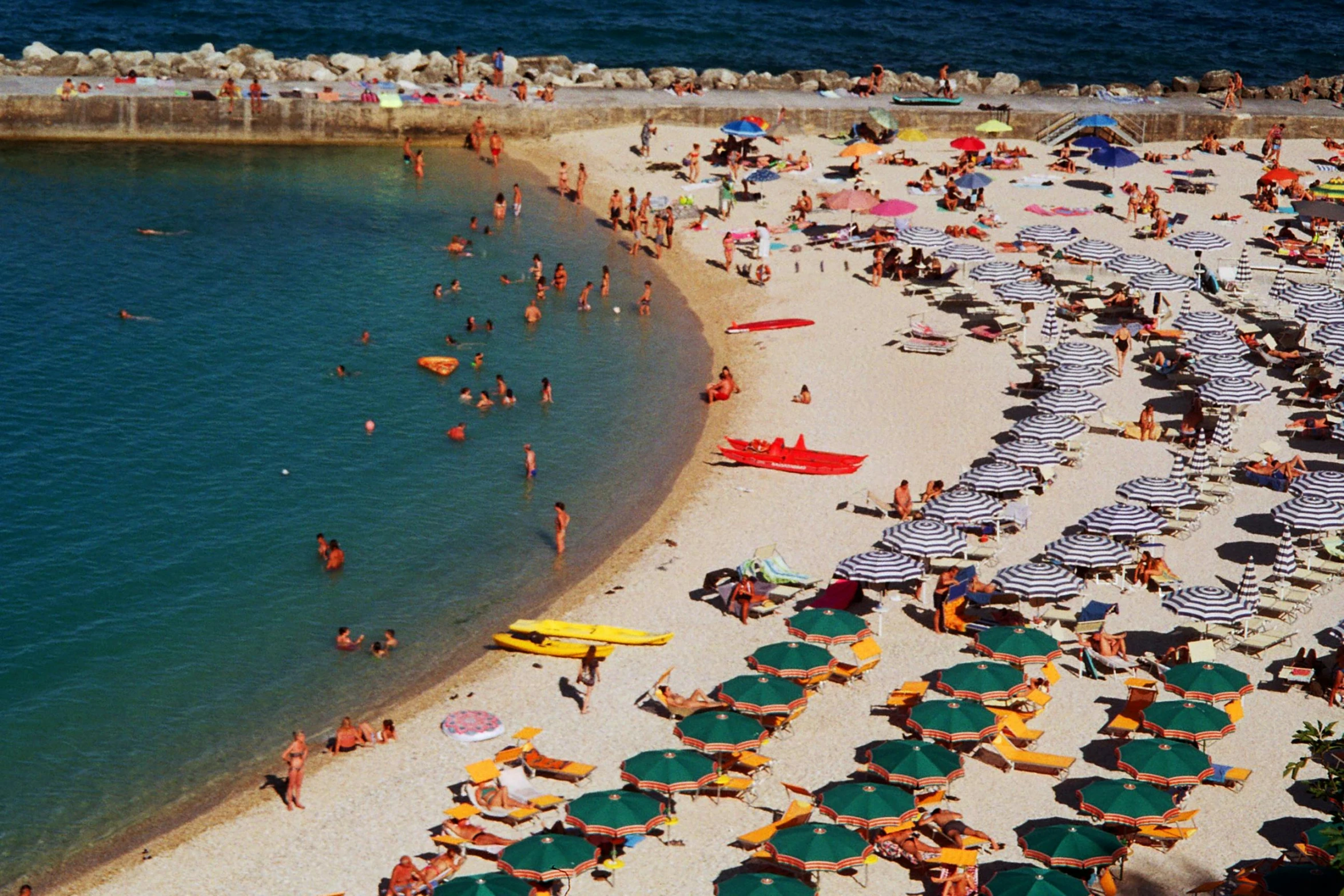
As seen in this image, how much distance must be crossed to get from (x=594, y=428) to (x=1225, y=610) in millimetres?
17648

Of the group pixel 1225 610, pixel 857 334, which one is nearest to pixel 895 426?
pixel 857 334

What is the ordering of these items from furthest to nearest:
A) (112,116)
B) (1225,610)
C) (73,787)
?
(112,116) → (1225,610) → (73,787)

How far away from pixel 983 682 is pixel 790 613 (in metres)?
5.30

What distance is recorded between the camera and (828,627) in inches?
1199

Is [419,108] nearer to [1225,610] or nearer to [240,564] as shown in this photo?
[240,564]

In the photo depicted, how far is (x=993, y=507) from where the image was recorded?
1375 inches

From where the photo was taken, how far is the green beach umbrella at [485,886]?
909 inches

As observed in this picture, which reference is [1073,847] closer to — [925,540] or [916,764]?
[916,764]

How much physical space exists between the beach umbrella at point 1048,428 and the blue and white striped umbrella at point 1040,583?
22.0 feet

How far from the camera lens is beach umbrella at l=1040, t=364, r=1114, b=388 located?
4147cm

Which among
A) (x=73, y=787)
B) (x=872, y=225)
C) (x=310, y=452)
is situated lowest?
(x=73, y=787)

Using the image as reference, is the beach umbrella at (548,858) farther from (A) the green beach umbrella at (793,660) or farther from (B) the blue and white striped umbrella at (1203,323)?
(B) the blue and white striped umbrella at (1203,323)

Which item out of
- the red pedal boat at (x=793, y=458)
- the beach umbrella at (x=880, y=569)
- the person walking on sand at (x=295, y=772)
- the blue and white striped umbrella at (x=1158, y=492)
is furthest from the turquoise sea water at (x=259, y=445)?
the blue and white striped umbrella at (x=1158, y=492)

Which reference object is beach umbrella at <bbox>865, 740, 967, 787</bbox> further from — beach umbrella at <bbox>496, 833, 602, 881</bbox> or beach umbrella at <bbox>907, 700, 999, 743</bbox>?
beach umbrella at <bbox>496, 833, 602, 881</bbox>
